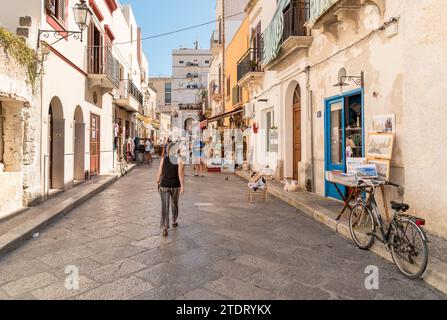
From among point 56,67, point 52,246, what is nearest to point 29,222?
point 52,246

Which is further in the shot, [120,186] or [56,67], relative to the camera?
[120,186]

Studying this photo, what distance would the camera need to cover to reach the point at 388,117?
5.86 meters

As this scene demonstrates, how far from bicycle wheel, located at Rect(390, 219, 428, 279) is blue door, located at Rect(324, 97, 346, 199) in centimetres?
376

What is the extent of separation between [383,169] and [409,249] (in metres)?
2.24

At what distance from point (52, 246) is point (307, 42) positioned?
7.80 m

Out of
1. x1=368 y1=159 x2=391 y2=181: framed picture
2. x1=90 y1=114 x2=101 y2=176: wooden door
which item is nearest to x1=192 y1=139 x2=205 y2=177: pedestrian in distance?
x1=90 y1=114 x2=101 y2=176: wooden door

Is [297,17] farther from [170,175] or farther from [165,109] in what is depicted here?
[165,109]

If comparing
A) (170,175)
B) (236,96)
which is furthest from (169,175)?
(236,96)

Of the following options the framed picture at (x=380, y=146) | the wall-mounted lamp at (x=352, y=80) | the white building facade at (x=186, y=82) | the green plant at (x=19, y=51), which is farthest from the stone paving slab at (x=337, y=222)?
the white building facade at (x=186, y=82)

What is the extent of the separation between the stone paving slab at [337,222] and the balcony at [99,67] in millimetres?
7373

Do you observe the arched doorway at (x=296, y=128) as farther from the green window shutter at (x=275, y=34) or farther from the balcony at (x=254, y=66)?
the balcony at (x=254, y=66)

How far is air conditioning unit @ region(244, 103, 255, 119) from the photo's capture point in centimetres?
1540

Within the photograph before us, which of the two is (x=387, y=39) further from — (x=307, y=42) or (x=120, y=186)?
(x=120, y=186)

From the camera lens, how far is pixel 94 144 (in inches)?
539
